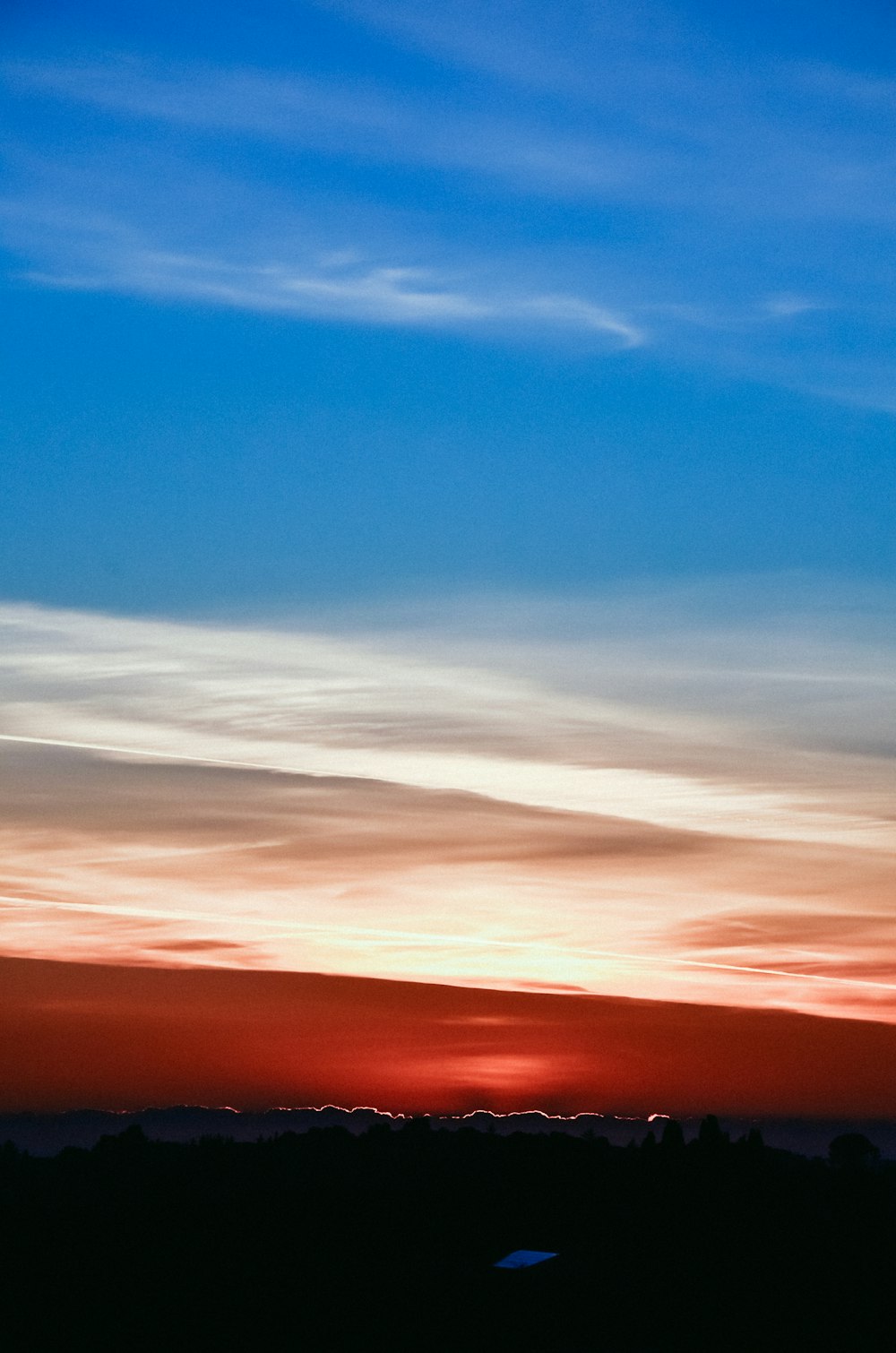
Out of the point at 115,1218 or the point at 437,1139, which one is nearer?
the point at 115,1218

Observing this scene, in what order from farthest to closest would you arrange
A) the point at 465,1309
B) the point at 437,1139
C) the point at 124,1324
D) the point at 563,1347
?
the point at 437,1139 < the point at 124,1324 < the point at 465,1309 < the point at 563,1347

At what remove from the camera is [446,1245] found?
11869cm

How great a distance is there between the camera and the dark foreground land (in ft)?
308

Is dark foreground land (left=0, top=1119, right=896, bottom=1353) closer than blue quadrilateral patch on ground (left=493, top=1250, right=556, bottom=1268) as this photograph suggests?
No

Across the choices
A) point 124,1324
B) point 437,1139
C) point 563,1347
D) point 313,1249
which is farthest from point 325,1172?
point 563,1347

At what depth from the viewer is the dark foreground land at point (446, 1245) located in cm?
9400

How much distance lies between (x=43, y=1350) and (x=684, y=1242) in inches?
1776

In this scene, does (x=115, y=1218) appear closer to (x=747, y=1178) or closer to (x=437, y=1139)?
(x=437, y=1139)

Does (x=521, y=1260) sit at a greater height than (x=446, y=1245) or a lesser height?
greater

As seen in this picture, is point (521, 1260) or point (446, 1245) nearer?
point (521, 1260)

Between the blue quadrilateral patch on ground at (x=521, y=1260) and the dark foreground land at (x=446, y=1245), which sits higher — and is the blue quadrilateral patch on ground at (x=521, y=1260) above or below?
above

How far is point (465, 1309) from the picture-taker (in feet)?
Answer: 308

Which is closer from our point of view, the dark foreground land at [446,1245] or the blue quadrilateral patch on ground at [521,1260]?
the blue quadrilateral patch on ground at [521,1260]

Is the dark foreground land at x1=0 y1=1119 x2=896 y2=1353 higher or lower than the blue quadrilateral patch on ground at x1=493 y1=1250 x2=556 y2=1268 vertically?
lower
